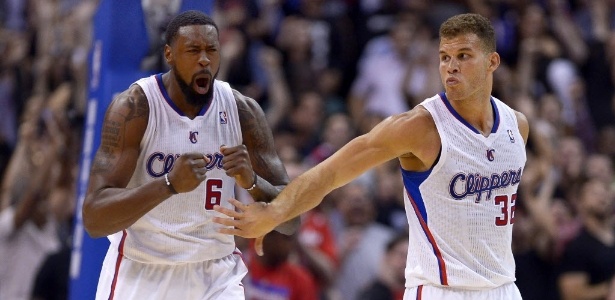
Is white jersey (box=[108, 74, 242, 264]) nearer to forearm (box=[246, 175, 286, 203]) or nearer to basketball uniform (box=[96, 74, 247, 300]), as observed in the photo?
basketball uniform (box=[96, 74, 247, 300])

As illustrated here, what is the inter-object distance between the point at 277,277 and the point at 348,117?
379cm

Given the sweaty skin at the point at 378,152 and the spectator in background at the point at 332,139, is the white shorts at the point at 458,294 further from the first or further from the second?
the spectator in background at the point at 332,139

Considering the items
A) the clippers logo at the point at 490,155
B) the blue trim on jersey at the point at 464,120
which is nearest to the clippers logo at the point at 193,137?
the blue trim on jersey at the point at 464,120

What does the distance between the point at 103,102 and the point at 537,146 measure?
636 cm

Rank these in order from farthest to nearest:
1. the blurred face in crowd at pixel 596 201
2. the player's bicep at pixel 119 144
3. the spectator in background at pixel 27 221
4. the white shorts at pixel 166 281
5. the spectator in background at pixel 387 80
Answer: the spectator in background at pixel 387 80, the blurred face in crowd at pixel 596 201, the spectator in background at pixel 27 221, the white shorts at pixel 166 281, the player's bicep at pixel 119 144

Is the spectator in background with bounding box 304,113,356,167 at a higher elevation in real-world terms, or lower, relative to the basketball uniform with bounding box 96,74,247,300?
higher

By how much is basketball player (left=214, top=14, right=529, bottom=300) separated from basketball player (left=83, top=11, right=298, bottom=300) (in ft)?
0.93

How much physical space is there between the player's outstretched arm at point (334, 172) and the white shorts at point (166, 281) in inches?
16.0

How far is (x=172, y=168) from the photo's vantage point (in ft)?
21.0

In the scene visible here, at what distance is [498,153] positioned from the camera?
6.56 meters

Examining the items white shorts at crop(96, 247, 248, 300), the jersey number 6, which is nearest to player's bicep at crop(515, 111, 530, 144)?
the jersey number 6

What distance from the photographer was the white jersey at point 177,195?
258 inches

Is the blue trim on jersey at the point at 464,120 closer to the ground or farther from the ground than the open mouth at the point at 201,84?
closer to the ground

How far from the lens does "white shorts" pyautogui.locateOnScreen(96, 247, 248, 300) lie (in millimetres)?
6574
